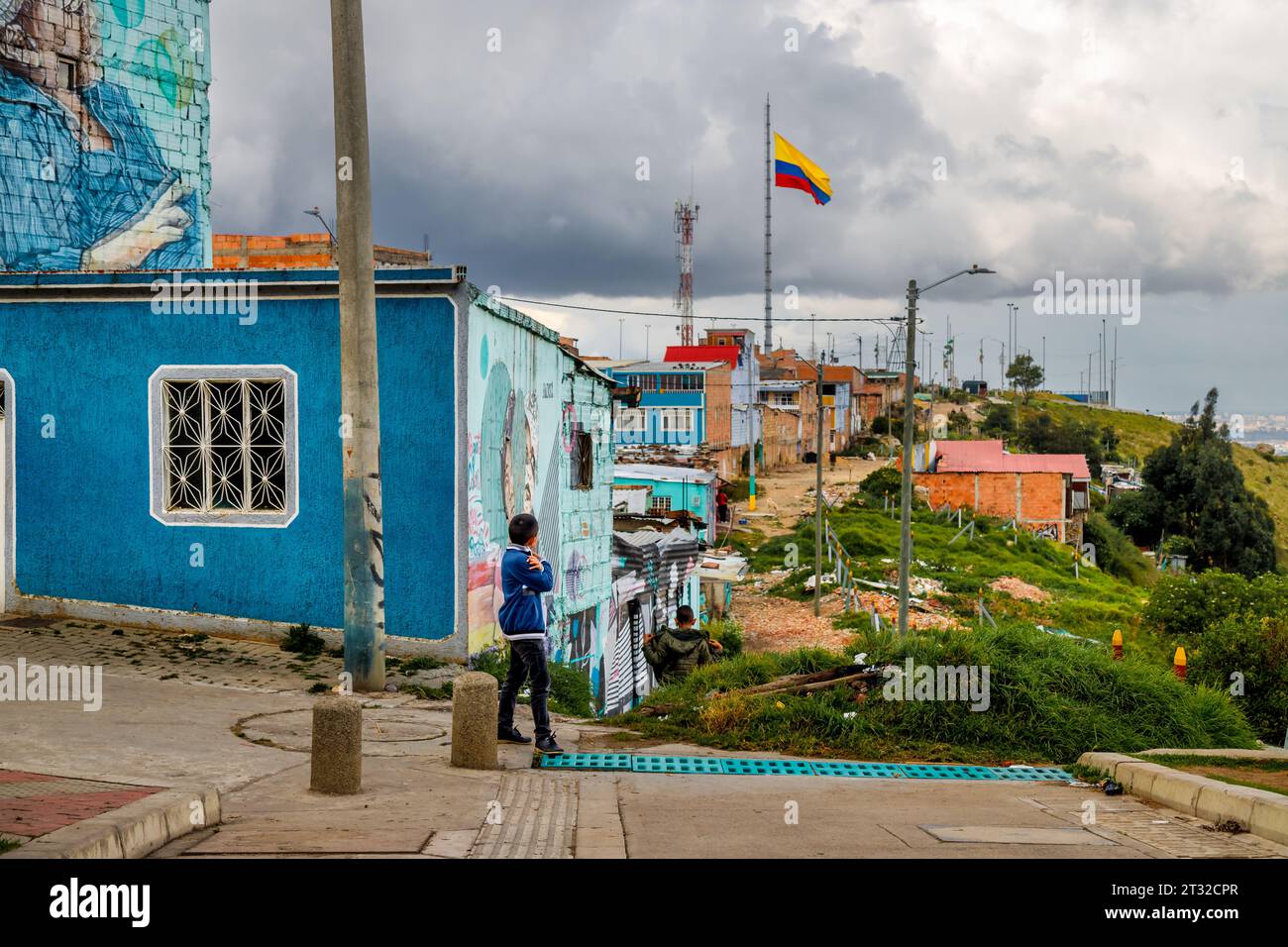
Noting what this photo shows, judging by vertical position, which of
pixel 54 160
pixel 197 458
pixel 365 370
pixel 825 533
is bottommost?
pixel 825 533

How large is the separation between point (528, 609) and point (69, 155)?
1152cm

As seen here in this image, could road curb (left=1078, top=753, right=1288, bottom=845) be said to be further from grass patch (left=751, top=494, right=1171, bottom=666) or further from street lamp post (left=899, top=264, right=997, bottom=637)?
grass patch (left=751, top=494, right=1171, bottom=666)

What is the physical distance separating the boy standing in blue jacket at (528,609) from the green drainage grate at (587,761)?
121 mm

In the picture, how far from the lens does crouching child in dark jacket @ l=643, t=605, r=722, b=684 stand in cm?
1155

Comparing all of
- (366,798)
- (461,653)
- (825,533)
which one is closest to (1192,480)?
(825,533)

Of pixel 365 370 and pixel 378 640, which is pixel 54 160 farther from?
pixel 378 640

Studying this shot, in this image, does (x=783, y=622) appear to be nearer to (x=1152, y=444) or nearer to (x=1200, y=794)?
(x=1200, y=794)

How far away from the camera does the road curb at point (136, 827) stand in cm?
477

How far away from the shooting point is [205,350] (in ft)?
39.4

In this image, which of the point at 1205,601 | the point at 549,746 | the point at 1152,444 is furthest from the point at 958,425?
the point at 549,746

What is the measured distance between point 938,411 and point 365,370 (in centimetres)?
10600

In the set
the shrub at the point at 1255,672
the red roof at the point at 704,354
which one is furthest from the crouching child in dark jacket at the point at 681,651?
the red roof at the point at 704,354

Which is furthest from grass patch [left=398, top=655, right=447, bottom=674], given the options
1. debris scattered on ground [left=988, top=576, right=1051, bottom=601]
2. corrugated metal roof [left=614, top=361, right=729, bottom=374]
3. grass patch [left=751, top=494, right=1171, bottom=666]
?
corrugated metal roof [left=614, top=361, right=729, bottom=374]

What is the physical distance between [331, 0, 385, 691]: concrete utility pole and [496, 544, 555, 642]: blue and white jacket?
225 cm
